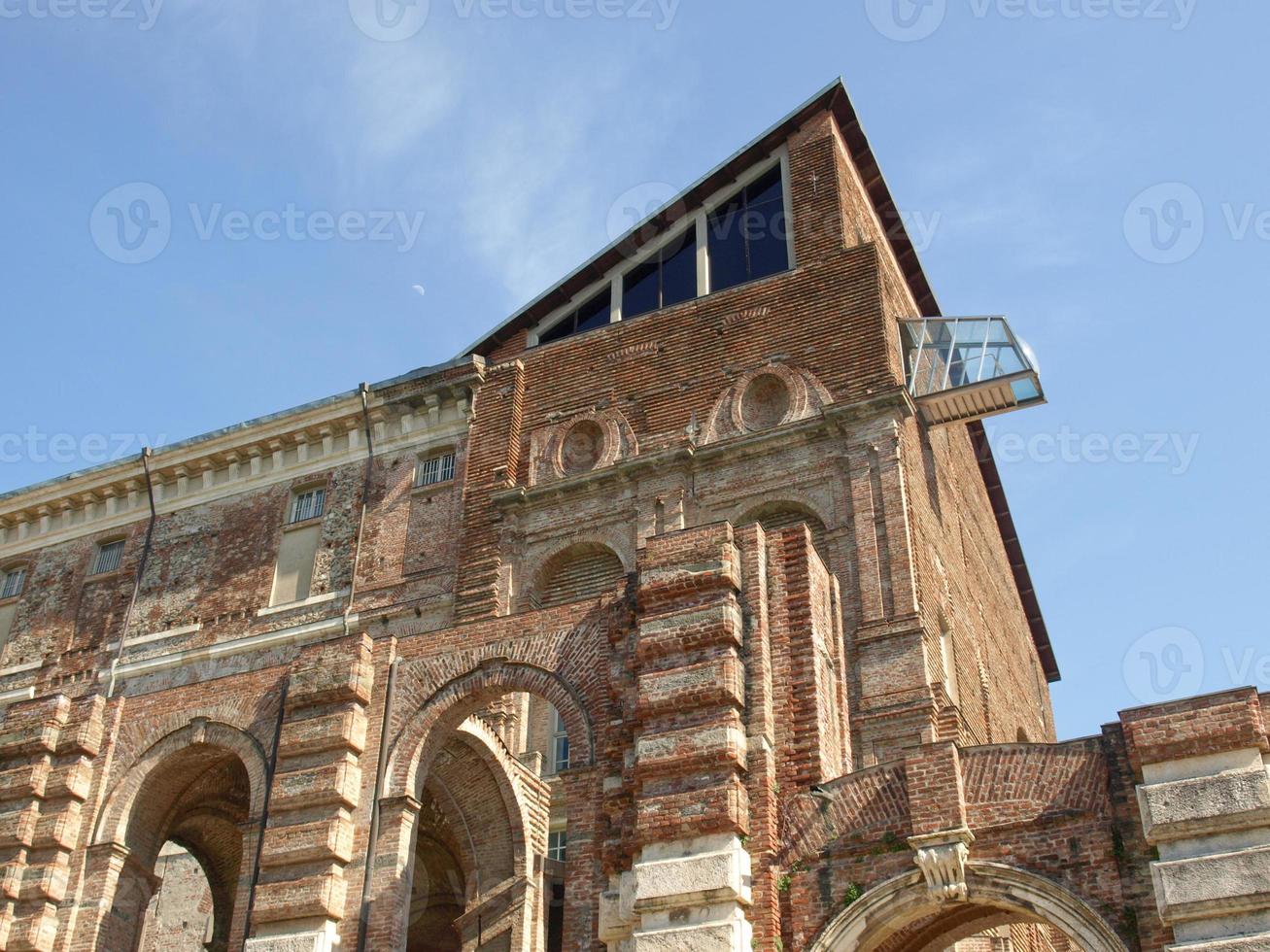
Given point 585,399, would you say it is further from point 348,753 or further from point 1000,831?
point 1000,831

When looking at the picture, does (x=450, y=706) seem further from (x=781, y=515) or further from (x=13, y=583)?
(x=13, y=583)

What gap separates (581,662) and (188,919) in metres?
14.0

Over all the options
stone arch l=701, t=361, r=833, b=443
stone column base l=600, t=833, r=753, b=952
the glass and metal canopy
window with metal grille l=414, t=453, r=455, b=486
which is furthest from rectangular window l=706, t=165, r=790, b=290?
stone column base l=600, t=833, r=753, b=952

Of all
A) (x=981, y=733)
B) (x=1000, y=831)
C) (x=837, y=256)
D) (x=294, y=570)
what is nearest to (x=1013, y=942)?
(x=981, y=733)

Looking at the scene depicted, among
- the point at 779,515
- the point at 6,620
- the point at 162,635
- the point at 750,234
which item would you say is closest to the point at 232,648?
the point at 162,635

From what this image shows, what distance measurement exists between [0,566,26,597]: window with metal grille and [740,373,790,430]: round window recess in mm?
16842

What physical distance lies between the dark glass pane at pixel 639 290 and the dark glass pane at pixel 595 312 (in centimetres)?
40

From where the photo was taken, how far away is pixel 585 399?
28.6 meters

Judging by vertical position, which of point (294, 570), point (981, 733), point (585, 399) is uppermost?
point (585, 399)

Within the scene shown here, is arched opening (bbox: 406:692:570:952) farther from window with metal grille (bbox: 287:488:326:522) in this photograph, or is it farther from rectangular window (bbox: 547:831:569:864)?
window with metal grille (bbox: 287:488:326:522)

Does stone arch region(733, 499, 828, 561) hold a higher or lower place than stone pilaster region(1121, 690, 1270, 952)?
higher

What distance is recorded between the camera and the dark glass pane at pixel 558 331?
1222 inches

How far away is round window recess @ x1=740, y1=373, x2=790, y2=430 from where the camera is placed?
1044 inches

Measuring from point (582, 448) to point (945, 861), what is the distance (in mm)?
14198
